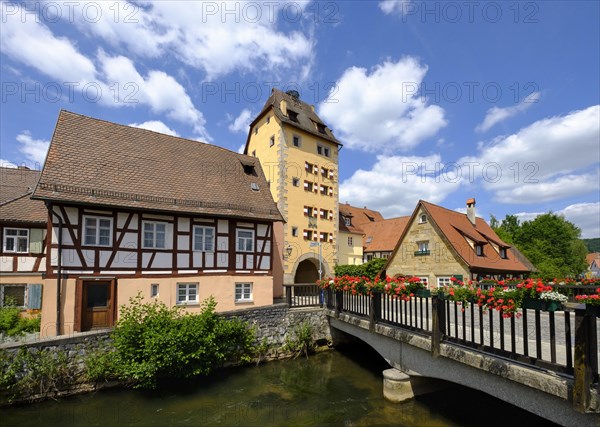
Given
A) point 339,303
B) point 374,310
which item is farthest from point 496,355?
point 339,303

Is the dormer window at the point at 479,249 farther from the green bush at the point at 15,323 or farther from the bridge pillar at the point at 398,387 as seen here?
the green bush at the point at 15,323

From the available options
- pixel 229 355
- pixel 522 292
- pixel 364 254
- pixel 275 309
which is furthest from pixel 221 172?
pixel 364 254

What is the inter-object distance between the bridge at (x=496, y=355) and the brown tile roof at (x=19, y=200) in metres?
13.9

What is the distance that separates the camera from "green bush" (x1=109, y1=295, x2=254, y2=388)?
381 inches

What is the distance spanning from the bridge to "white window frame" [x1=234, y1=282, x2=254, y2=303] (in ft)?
16.6

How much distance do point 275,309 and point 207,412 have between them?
17.7 ft

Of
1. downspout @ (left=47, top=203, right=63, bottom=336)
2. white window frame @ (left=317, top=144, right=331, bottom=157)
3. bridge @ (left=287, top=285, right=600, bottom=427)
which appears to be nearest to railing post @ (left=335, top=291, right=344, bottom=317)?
bridge @ (left=287, top=285, right=600, bottom=427)

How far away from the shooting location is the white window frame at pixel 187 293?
44.2 feet

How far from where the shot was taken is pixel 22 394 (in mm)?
8773

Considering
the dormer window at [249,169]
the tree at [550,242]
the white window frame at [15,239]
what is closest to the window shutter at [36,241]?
the white window frame at [15,239]

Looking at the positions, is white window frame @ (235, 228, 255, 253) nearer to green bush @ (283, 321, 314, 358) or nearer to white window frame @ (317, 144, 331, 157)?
green bush @ (283, 321, 314, 358)

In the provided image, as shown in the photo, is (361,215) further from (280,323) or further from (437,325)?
(437,325)

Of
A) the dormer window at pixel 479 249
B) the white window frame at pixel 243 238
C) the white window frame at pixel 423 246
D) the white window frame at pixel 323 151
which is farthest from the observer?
the white window frame at pixel 323 151

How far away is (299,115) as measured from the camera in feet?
82.3
